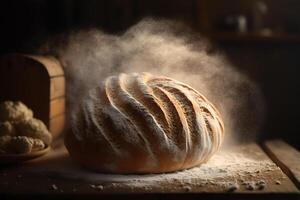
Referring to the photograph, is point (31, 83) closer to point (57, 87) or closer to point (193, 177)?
point (57, 87)

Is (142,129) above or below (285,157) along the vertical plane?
above

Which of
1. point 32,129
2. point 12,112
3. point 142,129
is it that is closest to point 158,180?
point 142,129

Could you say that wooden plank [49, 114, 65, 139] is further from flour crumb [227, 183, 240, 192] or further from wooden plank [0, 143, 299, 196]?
flour crumb [227, 183, 240, 192]

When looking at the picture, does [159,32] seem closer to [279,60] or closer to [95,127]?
[279,60]

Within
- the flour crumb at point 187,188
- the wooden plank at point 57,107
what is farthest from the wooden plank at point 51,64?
the flour crumb at point 187,188

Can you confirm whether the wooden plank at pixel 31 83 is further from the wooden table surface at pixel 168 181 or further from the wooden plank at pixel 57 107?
the wooden table surface at pixel 168 181

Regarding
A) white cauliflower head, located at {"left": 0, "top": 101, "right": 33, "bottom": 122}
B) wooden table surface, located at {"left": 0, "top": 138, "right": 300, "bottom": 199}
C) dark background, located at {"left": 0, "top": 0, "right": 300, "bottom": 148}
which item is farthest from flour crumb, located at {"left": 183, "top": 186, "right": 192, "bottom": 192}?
dark background, located at {"left": 0, "top": 0, "right": 300, "bottom": 148}
